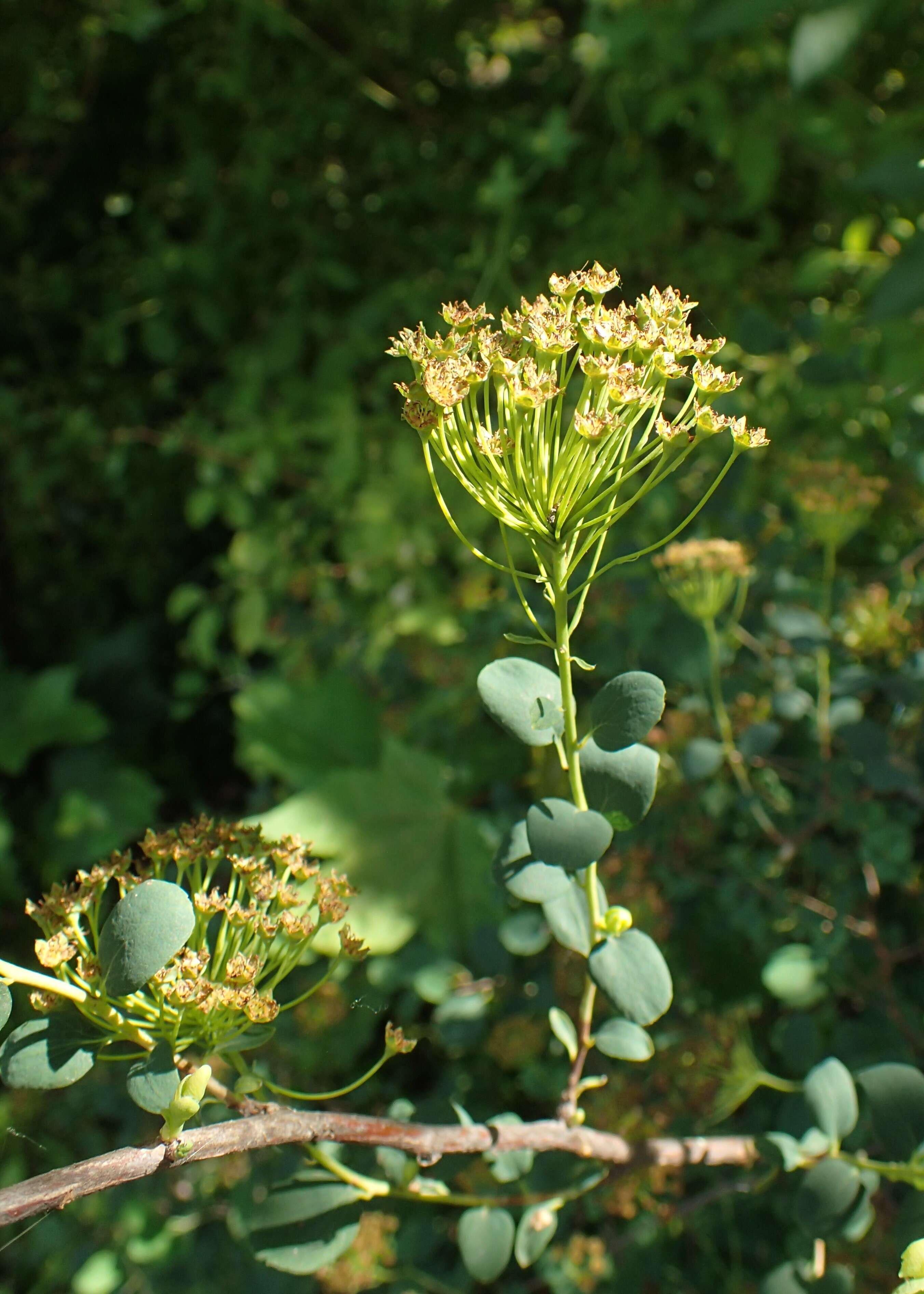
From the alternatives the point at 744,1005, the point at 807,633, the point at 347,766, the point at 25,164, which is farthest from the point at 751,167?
the point at 25,164

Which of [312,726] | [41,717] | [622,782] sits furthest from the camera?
[41,717]

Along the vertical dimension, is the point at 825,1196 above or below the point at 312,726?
above

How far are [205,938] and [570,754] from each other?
0.20m

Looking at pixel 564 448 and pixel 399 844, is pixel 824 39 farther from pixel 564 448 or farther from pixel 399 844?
pixel 399 844

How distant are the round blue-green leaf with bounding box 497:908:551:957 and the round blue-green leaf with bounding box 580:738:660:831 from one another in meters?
0.33

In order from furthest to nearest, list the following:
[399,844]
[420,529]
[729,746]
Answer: [420,529] → [399,844] → [729,746]

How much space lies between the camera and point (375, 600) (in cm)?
178

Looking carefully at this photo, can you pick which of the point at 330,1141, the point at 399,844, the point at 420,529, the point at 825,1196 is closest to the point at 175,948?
the point at 330,1141

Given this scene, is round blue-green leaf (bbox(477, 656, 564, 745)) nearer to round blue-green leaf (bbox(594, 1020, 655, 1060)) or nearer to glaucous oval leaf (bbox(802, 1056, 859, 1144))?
round blue-green leaf (bbox(594, 1020, 655, 1060))

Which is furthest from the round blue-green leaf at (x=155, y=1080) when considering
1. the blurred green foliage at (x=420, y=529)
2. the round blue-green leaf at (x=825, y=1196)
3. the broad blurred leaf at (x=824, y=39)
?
the broad blurred leaf at (x=824, y=39)

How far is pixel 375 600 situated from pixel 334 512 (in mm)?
188

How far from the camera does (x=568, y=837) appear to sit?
47 centimetres

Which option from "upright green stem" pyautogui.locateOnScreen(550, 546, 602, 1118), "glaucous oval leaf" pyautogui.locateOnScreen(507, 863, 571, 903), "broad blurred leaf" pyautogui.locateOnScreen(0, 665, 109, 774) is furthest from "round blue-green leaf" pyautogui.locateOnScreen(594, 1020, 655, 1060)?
"broad blurred leaf" pyautogui.locateOnScreen(0, 665, 109, 774)

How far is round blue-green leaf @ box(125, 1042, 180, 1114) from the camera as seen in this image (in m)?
0.41
